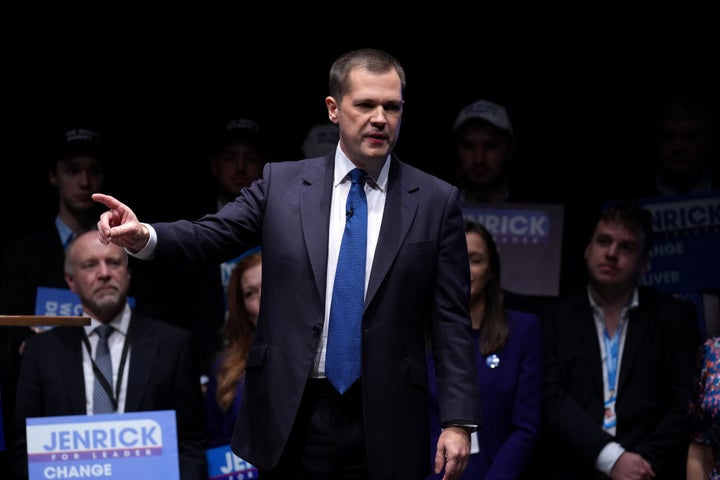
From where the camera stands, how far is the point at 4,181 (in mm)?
5953

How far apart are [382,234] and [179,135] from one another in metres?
3.32

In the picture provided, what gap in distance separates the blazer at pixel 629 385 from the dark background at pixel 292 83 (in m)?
1.20

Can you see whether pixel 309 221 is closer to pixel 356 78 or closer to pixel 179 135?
pixel 356 78

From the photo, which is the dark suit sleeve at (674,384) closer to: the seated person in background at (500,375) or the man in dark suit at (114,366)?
the seated person in background at (500,375)

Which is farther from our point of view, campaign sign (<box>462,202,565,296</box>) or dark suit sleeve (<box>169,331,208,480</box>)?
campaign sign (<box>462,202,565,296</box>)

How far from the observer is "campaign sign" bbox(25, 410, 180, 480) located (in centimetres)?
403

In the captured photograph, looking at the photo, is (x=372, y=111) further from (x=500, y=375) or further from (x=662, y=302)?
(x=662, y=302)

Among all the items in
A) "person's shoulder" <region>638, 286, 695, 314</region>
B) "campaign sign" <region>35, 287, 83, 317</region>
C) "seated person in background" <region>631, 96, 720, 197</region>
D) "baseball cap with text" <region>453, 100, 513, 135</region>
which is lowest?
"person's shoulder" <region>638, 286, 695, 314</region>

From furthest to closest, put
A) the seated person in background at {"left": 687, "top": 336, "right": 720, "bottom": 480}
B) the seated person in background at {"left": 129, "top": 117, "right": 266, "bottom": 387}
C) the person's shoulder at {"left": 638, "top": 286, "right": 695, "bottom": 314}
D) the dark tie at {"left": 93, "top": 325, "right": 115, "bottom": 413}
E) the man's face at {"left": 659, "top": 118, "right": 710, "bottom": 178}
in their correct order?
the man's face at {"left": 659, "top": 118, "right": 710, "bottom": 178}, the seated person in background at {"left": 129, "top": 117, "right": 266, "bottom": 387}, the person's shoulder at {"left": 638, "top": 286, "right": 695, "bottom": 314}, the dark tie at {"left": 93, "top": 325, "right": 115, "bottom": 413}, the seated person in background at {"left": 687, "top": 336, "right": 720, "bottom": 480}

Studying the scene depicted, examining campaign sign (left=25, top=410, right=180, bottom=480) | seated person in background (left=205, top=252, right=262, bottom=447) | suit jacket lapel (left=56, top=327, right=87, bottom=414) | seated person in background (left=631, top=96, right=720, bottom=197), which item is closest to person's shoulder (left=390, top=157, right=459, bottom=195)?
campaign sign (left=25, top=410, right=180, bottom=480)

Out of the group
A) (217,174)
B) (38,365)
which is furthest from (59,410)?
(217,174)

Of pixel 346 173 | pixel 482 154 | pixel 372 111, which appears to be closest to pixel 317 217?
pixel 346 173

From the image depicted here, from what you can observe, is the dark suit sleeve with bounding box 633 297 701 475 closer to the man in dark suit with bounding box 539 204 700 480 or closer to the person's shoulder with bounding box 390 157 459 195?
the man in dark suit with bounding box 539 204 700 480

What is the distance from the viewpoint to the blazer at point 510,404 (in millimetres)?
4566
